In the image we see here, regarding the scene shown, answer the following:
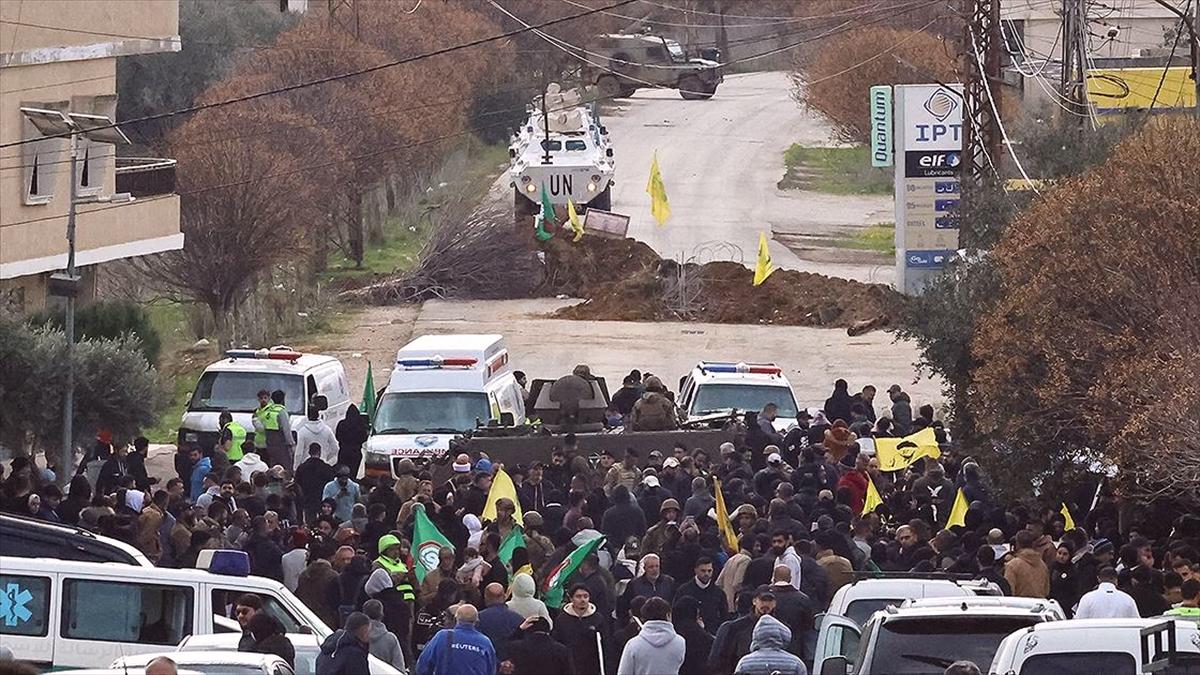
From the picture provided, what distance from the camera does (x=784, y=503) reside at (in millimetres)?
17547

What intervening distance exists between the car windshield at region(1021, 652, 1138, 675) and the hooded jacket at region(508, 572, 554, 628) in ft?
14.9

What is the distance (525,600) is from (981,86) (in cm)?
1683

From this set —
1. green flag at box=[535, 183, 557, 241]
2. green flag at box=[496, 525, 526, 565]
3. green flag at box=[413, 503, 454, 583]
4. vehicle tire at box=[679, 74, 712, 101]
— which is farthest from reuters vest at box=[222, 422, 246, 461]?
vehicle tire at box=[679, 74, 712, 101]

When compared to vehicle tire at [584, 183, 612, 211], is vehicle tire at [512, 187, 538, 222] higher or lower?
lower

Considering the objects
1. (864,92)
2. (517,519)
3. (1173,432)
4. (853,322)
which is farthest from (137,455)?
(864,92)

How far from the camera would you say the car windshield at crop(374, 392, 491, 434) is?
26.5 m

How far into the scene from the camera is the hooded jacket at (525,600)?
1480cm

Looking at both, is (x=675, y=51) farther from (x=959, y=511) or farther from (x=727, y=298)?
(x=959, y=511)

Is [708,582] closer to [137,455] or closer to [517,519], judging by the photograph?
[517,519]

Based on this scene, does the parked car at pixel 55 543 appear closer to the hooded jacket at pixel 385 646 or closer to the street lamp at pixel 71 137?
the hooded jacket at pixel 385 646

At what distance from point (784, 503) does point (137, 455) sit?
735cm

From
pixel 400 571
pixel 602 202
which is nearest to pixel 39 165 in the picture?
pixel 400 571

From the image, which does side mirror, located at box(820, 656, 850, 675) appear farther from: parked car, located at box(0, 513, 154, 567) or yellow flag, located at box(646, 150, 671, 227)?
yellow flag, located at box(646, 150, 671, 227)

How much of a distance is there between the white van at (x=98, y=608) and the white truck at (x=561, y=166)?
118 feet
